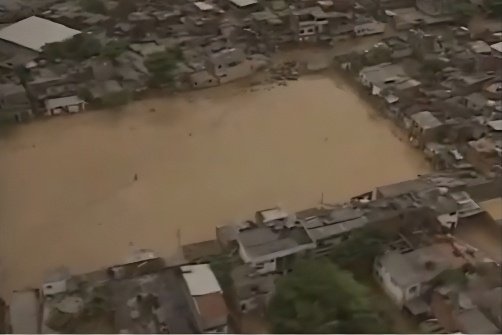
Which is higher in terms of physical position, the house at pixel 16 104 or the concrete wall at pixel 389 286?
the house at pixel 16 104

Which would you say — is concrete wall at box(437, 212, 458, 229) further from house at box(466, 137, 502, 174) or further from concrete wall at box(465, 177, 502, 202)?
house at box(466, 137, 502, 174)

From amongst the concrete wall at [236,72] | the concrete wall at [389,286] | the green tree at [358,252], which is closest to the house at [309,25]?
the concrete wall at [236,72]

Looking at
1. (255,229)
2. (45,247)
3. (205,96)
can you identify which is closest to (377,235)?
(255,229)

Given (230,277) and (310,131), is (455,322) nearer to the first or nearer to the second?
(230,277)

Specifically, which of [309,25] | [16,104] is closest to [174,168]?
[16,104]

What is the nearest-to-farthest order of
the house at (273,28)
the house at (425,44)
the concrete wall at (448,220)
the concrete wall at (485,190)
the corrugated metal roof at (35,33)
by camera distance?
1. the concrete wall at (448,220)
2. the concrete wall at (485,190)
3. the house at (425,44)
4. the corrugated metal roof at (35,33)
5. the house at (273,28)

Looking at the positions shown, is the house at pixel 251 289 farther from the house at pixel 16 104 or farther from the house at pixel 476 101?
the house at pixel 16 104

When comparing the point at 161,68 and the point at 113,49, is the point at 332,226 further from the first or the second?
the point at 113,49

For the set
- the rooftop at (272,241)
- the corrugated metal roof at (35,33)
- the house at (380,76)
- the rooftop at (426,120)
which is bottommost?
the rooftop at (426,120)
